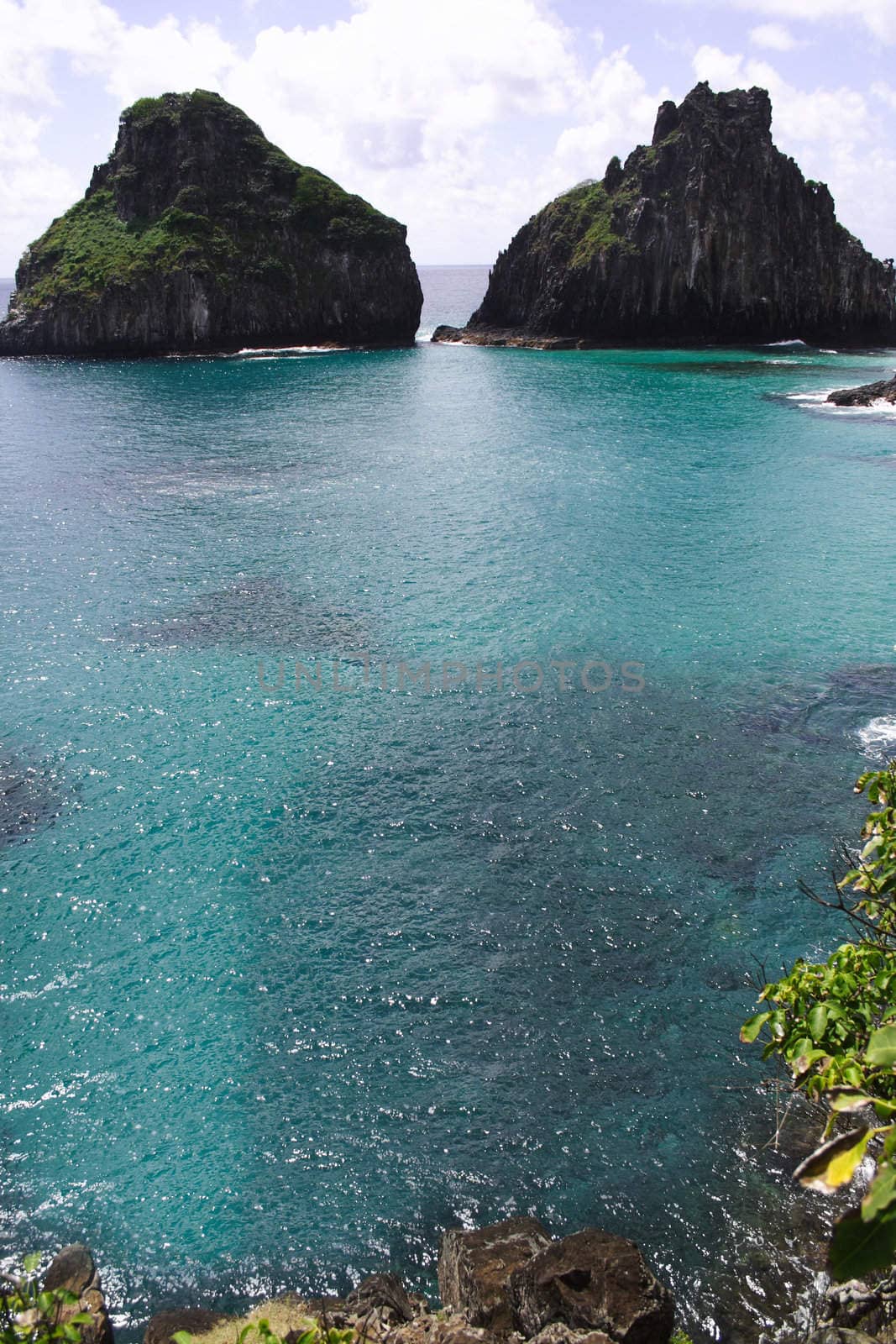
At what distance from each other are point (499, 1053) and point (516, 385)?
8993 cm

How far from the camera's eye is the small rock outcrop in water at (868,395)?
83.8 metres

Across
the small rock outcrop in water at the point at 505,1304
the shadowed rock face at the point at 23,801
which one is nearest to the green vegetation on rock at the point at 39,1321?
the small rock outcrop in water at the point at 505,1304

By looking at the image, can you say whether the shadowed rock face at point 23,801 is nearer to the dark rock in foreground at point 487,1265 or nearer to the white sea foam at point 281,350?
the dark rock in foreground at point 487,1265

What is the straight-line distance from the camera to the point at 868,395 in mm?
84125

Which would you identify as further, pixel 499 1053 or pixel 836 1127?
pixel 499 1053

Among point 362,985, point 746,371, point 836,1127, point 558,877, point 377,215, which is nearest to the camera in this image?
point 836,1127

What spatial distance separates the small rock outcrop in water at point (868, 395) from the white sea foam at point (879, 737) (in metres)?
65.3

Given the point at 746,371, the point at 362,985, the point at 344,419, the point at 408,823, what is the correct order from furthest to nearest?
the point at 746,371, the point at 344,419, the point at 408,823, the point at 362,985

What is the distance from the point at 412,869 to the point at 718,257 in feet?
423

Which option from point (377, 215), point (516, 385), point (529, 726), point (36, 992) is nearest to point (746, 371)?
point (516, 385)

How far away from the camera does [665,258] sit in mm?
129250

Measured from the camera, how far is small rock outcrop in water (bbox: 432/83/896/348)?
128 m

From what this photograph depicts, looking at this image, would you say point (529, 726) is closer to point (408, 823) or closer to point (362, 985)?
point (408, 823)

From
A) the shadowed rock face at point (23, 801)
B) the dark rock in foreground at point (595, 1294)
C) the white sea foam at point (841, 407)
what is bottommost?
the dark rock in foreground at point (595, 1294)
